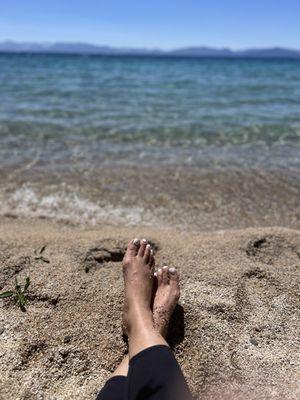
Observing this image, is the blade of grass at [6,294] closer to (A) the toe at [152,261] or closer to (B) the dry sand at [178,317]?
(B) the dry sand at [178,317]

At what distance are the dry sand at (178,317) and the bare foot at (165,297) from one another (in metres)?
0.07

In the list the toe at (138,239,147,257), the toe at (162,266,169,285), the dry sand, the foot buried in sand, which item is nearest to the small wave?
the dry sand

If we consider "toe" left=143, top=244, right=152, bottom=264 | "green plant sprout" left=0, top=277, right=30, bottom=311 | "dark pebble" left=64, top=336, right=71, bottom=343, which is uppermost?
"toe" left=143, top=244, right=152, bottom=264

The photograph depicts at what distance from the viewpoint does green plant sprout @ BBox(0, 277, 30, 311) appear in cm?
236

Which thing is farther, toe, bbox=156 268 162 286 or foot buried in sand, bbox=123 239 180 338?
toe, bbox=156 268 162 286

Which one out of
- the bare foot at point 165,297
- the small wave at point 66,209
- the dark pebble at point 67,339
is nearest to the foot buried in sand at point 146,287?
the bare foot at point 165,297

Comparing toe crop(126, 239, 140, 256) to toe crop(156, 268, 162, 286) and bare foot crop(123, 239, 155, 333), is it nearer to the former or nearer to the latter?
bare foot crop(123, 239, 155, 333)

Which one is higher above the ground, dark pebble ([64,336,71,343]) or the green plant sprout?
the green plant sprout

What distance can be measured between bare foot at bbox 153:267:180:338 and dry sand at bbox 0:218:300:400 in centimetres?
7

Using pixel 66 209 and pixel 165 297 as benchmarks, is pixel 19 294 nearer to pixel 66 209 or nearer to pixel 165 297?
pixel 165 297

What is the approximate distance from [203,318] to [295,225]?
2.09m

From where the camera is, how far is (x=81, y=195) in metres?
4.45

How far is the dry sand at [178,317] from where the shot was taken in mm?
1971

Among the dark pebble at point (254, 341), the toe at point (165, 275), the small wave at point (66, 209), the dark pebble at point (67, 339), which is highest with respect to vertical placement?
the toe at point (165, 275)
